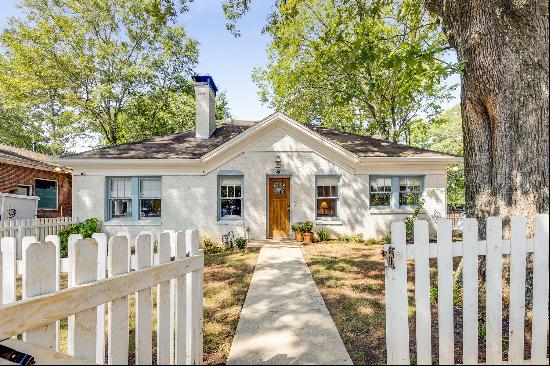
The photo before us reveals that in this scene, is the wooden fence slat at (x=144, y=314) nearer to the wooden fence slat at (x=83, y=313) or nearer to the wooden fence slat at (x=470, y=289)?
the wooden fence slat at (x=83, y=313)

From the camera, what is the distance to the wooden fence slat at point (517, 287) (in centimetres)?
210

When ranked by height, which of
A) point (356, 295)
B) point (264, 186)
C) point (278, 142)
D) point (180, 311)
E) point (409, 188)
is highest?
point (278, 142)

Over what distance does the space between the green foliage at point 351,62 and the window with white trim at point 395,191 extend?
3.06 metres

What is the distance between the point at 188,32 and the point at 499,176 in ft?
76.7

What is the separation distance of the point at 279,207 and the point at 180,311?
978cm

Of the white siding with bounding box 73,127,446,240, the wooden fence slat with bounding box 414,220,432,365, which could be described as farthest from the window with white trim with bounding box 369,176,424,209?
the wooden fence slat with bounding box 414,220,432,365

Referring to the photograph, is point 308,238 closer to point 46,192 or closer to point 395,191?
point 395,191

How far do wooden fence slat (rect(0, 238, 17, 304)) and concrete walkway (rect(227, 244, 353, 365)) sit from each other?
78.5 inches

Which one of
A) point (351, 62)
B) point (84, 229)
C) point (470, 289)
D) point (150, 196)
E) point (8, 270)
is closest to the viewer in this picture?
point (8, 270)

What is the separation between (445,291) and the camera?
209 cm

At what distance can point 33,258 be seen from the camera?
1.55 metres

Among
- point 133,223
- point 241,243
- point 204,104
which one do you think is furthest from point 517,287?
point 204,104

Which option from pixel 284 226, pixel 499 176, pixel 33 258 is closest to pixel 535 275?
pixel 499 176

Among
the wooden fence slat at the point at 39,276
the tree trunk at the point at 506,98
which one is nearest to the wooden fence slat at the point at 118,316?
the wooden fence slat at the point at 39,276
